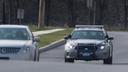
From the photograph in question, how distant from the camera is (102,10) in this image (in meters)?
100

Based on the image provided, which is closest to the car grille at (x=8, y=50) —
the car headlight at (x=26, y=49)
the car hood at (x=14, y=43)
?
the car hood at (x=14, y=43)

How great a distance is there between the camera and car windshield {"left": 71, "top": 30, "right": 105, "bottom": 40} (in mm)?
25516

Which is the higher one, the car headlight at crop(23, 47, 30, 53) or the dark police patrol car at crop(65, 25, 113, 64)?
the car headlight at crop(23, 47, 30, 53)

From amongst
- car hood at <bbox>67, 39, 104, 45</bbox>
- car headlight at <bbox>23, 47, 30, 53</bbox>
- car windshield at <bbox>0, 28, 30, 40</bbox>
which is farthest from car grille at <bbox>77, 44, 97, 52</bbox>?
car headlight at <bbox>23, 47, 30, 53</bbox>

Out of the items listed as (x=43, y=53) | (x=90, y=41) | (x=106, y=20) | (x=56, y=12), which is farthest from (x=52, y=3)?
(x=90, y=41)

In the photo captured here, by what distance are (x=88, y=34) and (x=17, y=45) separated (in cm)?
580

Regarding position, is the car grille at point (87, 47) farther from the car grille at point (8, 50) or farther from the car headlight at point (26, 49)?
the car grille at point (8, 50)

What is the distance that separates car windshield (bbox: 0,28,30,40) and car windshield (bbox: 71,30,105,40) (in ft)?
11.8

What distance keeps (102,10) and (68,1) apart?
662 cm

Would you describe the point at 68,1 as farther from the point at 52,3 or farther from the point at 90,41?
the point at 90,41

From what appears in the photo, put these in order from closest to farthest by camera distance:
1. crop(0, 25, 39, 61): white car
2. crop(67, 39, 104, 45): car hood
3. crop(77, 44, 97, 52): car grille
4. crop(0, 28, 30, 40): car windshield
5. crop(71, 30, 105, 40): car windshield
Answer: crop(0, 25, 39, 61): white car < crop(0, 28, 30, 40): car windshield < crop(77, 44, 97, 52): car grille < crop(67, 39, 104, 45): car hood < crop(71, 30, 105, 40): car windshield

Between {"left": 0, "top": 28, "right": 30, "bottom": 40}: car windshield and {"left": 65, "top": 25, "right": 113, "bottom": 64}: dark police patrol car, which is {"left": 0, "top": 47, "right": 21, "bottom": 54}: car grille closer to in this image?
{"left": 0, "top": 28, "right": 30, "bottom": 40}: car windshield

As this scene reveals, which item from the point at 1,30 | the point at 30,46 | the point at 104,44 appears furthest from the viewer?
the point at 104,44

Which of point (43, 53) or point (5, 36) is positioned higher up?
point (5, 36)
